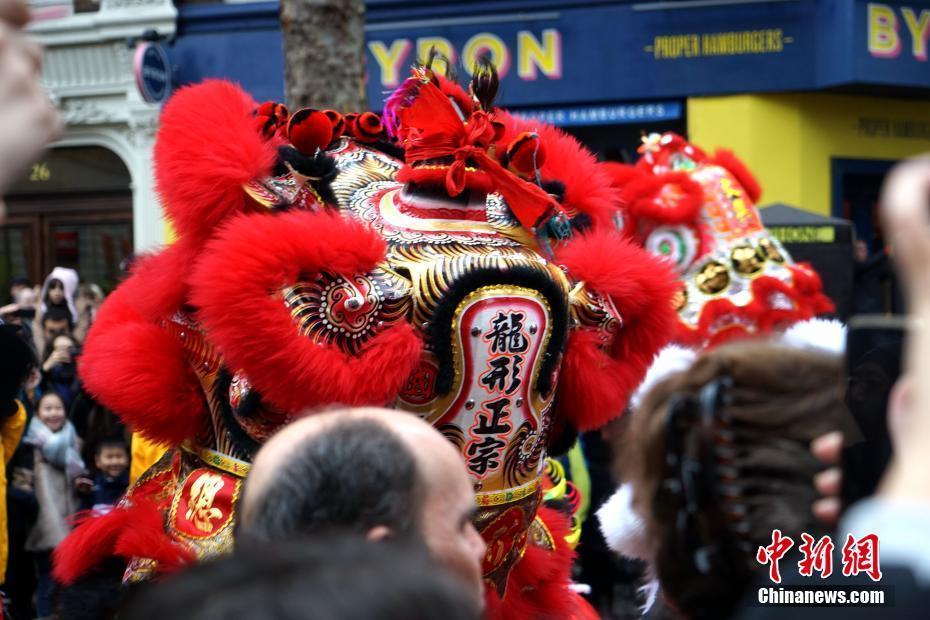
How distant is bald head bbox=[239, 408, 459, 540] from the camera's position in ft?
5.70

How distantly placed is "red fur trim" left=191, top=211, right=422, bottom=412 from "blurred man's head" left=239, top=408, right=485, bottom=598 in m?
0.91

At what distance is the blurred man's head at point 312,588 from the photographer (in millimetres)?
1124

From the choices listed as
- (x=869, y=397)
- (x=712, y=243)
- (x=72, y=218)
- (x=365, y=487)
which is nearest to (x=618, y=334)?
(x=365, y=487)

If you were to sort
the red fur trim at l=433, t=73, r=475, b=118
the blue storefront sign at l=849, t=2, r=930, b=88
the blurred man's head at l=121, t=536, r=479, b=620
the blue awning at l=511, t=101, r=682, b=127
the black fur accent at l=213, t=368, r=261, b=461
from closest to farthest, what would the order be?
the blurred man's head at l=121, t=536, r=479, b=620
the black fur accent at l=213, t=368, r=261, b=461
the red fur trim at l=433, t=73, r=475, b=118
the blue storefront sign at l=849, t=2, r=930, b=88
the blue awning at l=511, t=101, r=682, b=127

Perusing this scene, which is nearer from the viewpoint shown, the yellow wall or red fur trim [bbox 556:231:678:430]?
red fur trim [bbox 556:231:678:430]

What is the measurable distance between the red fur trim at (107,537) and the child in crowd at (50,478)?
3076 millimetres

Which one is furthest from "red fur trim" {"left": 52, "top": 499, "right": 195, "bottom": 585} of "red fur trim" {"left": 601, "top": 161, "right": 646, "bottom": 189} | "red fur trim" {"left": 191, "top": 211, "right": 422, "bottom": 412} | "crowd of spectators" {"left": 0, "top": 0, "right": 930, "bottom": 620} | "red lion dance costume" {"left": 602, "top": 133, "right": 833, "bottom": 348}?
"red fur trim" {"left": 601, "top": 161, "right": 646, "bottom": 189}

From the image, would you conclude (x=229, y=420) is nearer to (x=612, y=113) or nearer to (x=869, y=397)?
(x=869, y=397)

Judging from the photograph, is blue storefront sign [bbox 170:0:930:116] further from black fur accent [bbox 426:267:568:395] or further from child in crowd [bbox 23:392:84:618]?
black fur accent [bbox 426:267:568:395]

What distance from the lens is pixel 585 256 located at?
10.7ft

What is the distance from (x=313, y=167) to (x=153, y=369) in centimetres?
60

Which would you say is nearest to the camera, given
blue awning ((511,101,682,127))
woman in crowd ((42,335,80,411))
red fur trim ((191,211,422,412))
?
red fur trim ((191,211,422,412))

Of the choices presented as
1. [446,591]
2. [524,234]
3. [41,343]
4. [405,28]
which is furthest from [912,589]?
[405,28]

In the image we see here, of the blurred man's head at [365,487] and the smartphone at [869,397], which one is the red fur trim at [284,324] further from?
the smartphone at [869,397]
